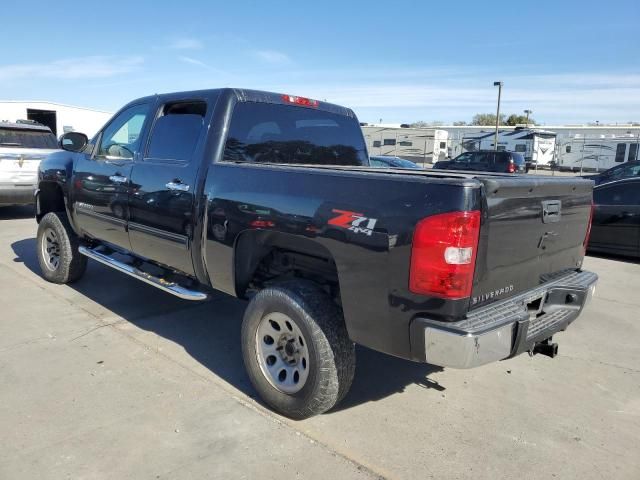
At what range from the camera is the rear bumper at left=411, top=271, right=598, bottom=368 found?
243cm

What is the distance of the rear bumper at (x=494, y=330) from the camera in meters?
2.43

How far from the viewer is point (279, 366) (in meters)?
3.28

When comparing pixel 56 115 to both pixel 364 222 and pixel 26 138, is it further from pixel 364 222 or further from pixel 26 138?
pixel 364 222

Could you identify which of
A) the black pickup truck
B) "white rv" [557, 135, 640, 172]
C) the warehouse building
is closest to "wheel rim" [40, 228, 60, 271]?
the black pickup truck

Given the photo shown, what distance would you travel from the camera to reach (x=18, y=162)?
9.61m

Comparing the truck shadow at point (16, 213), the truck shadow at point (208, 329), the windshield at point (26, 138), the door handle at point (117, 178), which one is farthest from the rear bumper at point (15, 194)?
the door handle at point (117, 178)

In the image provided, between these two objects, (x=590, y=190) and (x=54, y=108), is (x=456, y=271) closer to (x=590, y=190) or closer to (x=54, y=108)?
(x=590, y=190)

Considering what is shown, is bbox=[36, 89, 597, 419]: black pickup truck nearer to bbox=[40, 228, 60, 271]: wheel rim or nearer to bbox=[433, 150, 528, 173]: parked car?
bbox=[40, 228, 60, 271]: wheel rim

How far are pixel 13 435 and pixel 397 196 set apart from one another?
2529mm

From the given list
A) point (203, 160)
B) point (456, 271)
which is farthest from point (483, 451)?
point (203, 160)

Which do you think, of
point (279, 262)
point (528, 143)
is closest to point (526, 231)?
point (279, 262)

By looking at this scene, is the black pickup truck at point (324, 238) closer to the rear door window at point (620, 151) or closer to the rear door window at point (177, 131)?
the rear door window at point (177, 131)

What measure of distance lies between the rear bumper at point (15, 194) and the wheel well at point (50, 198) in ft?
14.0

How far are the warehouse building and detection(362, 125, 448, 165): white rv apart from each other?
1920 centimetres
